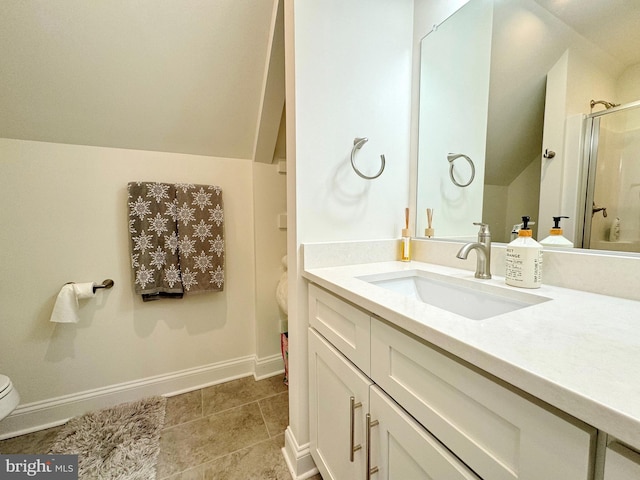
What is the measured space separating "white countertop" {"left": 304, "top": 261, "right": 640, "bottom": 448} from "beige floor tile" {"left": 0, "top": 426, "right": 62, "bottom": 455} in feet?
5.68

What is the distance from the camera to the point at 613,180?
2.20 ft

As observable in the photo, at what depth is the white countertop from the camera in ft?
0.89

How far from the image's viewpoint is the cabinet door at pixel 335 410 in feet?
2.27

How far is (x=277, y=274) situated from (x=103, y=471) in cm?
118

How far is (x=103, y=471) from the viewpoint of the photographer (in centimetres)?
104

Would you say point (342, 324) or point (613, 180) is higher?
point (613, 180)

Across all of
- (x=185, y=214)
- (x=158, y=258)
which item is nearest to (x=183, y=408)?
(x=158, y=258)

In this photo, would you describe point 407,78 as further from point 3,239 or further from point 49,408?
point 49,408

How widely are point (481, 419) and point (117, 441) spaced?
161 cm

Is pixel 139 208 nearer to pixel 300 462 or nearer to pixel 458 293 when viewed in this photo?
pixel 300 462

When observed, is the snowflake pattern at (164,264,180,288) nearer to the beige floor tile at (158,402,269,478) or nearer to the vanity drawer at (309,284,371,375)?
the beige floor tile at (158,402,269,478)

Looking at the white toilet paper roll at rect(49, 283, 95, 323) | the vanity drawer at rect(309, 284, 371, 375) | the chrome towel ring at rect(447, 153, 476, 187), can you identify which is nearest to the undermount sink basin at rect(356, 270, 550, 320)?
the vanity drawer at rect(309, 284, 371, 375)

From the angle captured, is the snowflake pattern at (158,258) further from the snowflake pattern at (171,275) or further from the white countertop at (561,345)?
the white countertop at (561,345)

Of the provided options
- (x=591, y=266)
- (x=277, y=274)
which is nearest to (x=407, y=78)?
(x=591, y=266)
